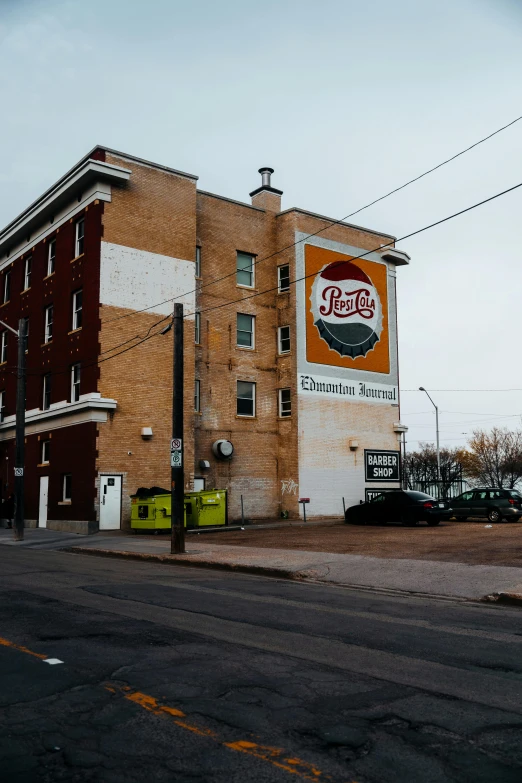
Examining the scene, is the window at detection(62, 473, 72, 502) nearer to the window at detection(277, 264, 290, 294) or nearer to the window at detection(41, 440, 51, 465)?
the window at detection(41, 440, 51, 465)

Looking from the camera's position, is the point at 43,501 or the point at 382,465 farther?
the point at 382,465

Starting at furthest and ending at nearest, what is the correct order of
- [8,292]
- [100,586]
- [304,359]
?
1. [8,292]
2. [304,359]
3. [100,586]

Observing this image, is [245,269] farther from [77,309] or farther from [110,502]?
[110,502]

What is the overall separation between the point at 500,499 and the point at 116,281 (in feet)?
63.2

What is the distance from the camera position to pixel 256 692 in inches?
234

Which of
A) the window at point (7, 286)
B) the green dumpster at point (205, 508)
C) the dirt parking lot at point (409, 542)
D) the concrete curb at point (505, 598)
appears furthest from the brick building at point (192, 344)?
the concrete curb at point (505, 598)

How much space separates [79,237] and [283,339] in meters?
11.3

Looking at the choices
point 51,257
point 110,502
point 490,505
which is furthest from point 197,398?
point 490,505

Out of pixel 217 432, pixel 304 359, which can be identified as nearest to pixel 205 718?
pixel 217 432

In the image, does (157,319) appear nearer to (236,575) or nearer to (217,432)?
(217,432)

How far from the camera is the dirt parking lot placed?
1742cm

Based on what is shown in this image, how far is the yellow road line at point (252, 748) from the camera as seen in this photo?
4.27 meters

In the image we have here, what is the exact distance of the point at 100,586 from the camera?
42.0ft

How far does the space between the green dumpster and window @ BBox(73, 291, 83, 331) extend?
9.23 meters
